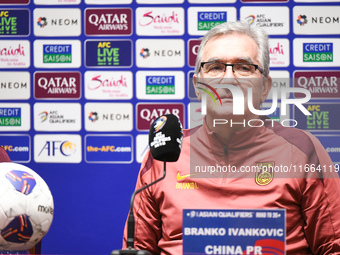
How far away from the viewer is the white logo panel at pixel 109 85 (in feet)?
7.45

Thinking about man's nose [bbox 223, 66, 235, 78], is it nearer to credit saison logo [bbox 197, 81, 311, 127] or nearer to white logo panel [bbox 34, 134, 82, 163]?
credit saison logo [bbox 197, 81, 311, 127]

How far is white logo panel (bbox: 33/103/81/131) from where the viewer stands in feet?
7.50

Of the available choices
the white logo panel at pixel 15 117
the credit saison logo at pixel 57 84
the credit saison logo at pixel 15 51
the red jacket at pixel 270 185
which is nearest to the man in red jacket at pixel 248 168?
the red jacket at pixel 270 185

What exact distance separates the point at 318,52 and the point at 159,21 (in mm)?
872

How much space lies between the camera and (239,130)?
1.11m

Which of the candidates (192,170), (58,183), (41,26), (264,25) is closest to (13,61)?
(41,26)

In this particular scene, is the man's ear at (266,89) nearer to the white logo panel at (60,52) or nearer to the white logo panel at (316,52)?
the white logo panel at (316,52)

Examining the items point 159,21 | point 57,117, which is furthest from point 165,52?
point 57,117

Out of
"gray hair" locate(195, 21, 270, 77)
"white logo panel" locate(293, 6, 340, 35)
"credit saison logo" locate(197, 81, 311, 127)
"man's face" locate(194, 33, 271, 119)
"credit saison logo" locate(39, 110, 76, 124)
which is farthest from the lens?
"credit saison logo" locate(39, 110, 76, 124)

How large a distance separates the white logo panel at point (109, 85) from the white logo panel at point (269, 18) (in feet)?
2.36

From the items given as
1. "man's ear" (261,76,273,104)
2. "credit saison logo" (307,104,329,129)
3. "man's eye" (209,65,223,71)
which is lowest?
"credit saison logo" (307,104,329,129)

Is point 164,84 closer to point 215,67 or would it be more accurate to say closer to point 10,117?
point 10,117

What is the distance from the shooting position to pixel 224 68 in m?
1.09

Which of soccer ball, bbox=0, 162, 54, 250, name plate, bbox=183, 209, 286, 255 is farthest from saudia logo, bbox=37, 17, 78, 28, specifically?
name plate, bbox=183, 209, 286, 255
